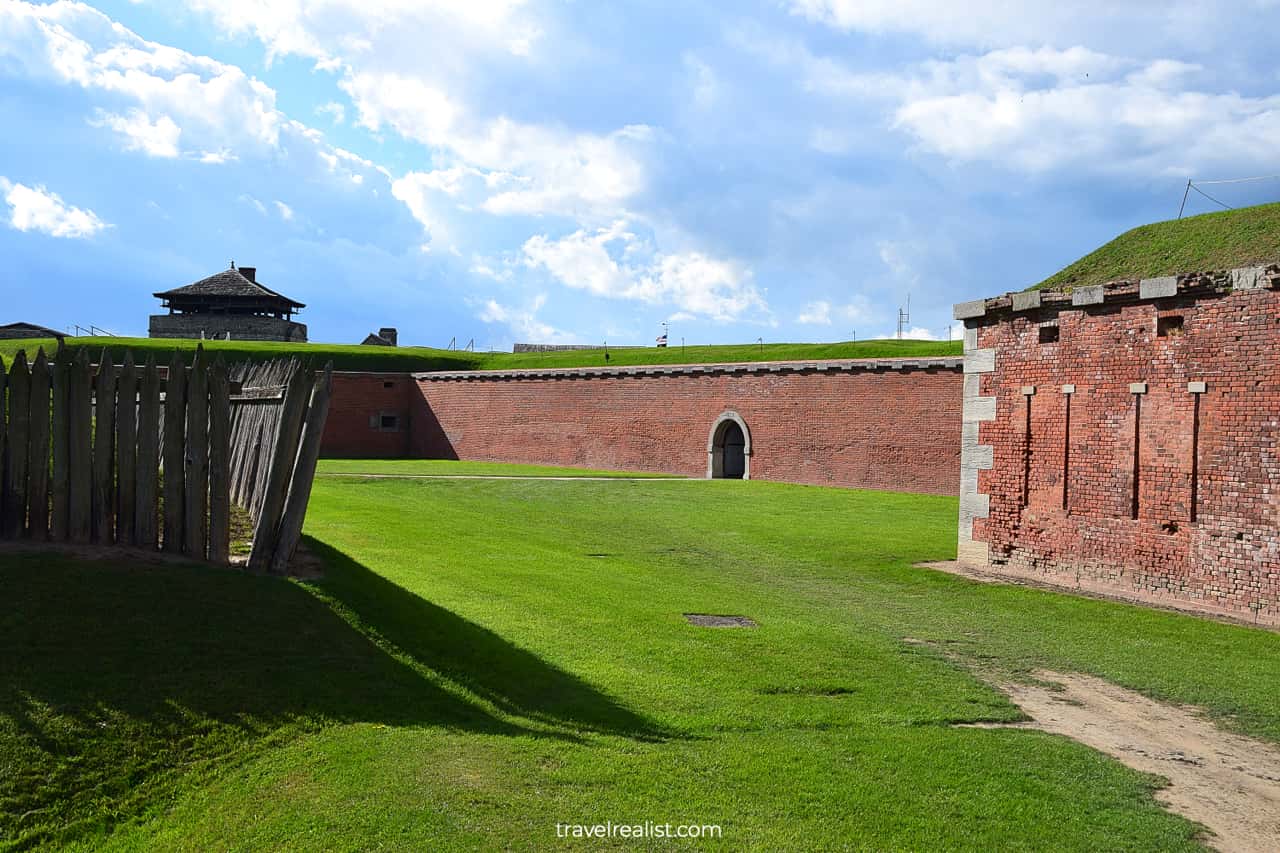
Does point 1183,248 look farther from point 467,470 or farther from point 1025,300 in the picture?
point 467,470

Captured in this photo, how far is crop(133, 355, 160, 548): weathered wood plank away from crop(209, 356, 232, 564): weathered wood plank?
0.33 metres

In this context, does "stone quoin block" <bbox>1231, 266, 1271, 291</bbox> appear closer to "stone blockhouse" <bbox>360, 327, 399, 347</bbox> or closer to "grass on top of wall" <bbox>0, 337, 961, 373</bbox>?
"grass on top of wall" <bbox>0, 337, 961, 373</bbox>

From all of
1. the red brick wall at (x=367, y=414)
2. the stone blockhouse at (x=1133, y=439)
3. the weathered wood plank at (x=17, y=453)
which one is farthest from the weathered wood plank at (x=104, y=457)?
the red brick wall at (x=367, y=414)

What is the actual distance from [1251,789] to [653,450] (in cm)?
2693

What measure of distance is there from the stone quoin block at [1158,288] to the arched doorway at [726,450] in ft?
62.3

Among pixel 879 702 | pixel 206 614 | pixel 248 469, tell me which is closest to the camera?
pixel 206 614

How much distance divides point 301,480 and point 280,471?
0.19m

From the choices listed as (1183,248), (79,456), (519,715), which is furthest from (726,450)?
(519,715)

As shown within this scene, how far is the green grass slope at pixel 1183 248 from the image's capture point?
12.8 metres

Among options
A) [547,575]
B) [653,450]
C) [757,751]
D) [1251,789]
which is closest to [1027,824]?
[757,751]

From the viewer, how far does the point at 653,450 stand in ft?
106

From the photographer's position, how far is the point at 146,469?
6.62m

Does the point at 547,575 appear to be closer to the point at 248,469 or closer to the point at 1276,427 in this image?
the point at 248,469

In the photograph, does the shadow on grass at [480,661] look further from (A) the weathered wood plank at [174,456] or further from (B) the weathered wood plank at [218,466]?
(A) the weathered wood plank at [174,456]
